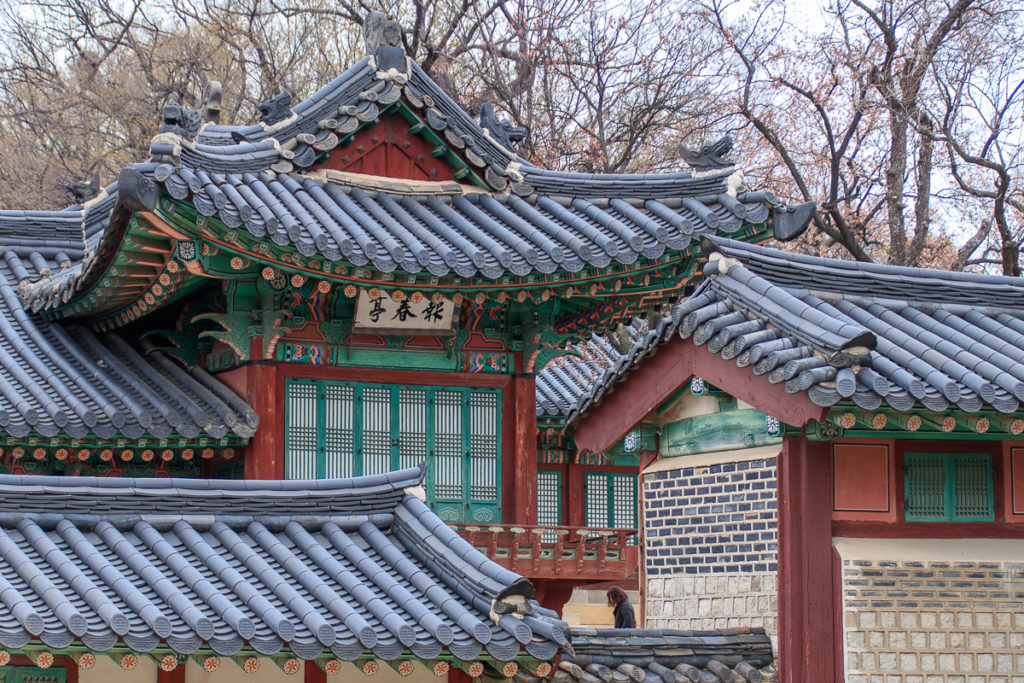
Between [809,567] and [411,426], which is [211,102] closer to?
[411,426]

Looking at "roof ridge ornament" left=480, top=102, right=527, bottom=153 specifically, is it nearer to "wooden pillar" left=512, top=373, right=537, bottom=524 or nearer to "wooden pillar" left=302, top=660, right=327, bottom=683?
"wooden pillar" left=512, top=373, right=537, bottom=524

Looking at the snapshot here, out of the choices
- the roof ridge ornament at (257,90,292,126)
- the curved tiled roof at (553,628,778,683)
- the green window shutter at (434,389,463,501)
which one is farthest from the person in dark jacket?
the roof ridge ornament at (257,90,292,126)

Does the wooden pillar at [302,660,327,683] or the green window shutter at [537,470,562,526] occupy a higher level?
the green window shutter at [537,470,562,526]

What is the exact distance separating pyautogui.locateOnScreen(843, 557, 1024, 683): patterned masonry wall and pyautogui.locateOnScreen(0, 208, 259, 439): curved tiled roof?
598cm

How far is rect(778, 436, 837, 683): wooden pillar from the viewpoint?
29.9ft

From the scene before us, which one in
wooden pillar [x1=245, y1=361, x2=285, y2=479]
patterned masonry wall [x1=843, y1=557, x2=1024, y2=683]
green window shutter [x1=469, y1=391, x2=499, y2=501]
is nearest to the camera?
patterned masonry wall [x1=843, y1=557, x2=1024, y2=683]

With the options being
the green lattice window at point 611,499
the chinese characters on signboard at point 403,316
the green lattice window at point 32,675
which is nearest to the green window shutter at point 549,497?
the green lattice window at point 611,499

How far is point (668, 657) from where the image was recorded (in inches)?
377

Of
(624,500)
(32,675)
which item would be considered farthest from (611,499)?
(32,675)

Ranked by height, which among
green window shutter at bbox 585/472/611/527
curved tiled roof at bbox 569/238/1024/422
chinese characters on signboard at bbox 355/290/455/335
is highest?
chinese characters on signboard at bbox 355/290/455/335

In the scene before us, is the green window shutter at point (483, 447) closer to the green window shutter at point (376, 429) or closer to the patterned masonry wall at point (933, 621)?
the green window shutter at point (376, 429)

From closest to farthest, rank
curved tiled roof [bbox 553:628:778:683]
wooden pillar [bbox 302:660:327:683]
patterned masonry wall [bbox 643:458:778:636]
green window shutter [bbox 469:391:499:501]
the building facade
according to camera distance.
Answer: the building facade < wooden pillar [bbox 302:660:327:683] < curved tiled roof [bbox 553:628:778:683] < patterned masonry wall [bbox 643:458:778:636] < green window shutter [bbox 469:391:499:501]

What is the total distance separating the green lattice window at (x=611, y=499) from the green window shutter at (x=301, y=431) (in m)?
5.64

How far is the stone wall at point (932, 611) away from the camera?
9070 mm
